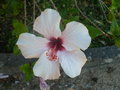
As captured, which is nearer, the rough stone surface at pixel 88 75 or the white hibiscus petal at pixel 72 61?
the white hibiscus petal at pixel 72 61

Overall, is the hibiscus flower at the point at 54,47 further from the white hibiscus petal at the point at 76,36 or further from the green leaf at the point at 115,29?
the green leaf at the point at 115,29

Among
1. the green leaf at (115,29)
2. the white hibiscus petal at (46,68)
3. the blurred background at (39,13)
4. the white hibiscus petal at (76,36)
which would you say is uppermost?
the white hibiscus petal at (76,36)

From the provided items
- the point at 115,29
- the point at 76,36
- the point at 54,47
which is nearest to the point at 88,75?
the point at 115,29

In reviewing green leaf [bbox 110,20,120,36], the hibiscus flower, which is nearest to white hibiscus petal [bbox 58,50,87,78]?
the hibiscus flower

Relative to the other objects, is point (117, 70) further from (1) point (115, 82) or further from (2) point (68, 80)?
(2) point (68, 80)

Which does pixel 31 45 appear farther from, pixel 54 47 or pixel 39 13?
pixel 39 13

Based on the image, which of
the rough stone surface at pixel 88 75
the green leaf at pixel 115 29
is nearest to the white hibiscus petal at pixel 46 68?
the green leaf at pixel 115 29

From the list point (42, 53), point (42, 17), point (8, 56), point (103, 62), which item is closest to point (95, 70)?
point (103, 62)
